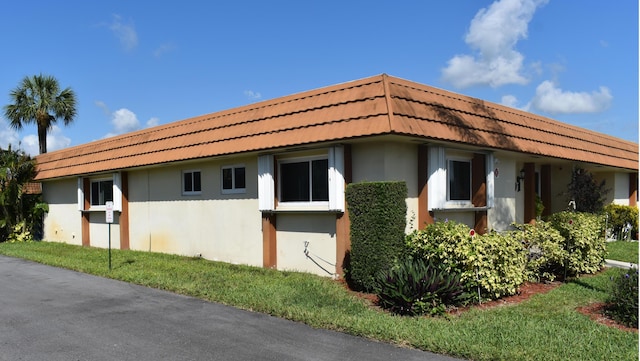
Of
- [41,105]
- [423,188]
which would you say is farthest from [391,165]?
[41,105]

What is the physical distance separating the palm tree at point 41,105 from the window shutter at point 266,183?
2385 centimetres

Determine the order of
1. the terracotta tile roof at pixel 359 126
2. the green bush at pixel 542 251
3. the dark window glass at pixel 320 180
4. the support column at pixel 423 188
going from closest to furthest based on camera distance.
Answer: the terracotta tile roof at pixel 359 126
the green bush at pixel 542 251
the support column at pixel 423 188
the dark window glass at pixel 320 180

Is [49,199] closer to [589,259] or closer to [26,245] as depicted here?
[26,245]

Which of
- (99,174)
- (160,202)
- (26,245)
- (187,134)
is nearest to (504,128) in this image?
(187,134)

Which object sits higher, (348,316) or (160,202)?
(160,202)

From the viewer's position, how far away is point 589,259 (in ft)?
34.8

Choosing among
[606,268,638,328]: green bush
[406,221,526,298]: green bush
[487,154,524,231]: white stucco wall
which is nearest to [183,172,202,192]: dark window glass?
[406,221,526,298]: green bush

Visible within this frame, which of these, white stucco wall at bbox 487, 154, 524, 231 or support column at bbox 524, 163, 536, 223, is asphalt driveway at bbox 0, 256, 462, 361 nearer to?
white stucco wall at bbox 487, 154, 524, 231

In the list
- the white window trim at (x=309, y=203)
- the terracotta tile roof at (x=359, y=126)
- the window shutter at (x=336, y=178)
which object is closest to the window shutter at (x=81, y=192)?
the terracotta tile roof at (x=359, y=126)

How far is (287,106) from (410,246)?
177 inches

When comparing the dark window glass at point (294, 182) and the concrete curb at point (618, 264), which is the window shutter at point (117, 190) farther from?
the concrete curb at point (618, 264)

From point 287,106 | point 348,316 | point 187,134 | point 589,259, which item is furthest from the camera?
point 187,134

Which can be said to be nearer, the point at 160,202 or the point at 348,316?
the point at 348,316

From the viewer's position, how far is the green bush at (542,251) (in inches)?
385
